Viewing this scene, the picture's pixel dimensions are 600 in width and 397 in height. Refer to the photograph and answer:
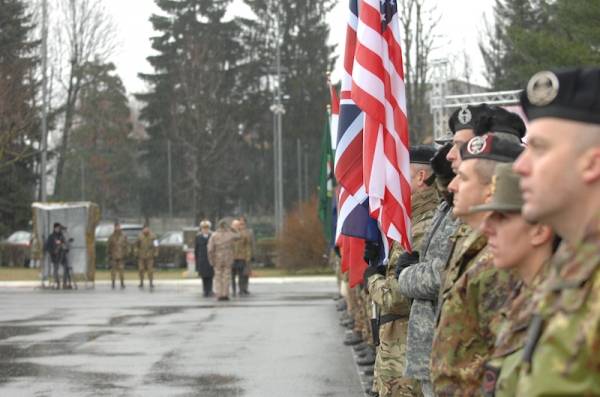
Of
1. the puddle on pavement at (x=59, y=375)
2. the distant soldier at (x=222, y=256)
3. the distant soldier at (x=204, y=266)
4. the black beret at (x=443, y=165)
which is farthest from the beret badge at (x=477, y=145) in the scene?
the distant soldier at (x=204, y=266)

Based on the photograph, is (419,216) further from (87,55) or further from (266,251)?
(87,55)

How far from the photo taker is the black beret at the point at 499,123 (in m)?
5.23

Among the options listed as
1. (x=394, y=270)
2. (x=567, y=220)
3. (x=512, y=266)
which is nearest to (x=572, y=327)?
(x=567, y=220)

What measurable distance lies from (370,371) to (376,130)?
4887 mm

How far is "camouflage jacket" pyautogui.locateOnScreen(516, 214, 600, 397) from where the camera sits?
2.46 m

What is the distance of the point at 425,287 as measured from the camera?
5.76 metres

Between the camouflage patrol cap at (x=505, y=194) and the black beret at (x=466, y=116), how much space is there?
5.00ft

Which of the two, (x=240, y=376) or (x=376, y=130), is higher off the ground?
(x=376, y=130)

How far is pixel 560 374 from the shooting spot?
2.48m

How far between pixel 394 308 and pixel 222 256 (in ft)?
64.7

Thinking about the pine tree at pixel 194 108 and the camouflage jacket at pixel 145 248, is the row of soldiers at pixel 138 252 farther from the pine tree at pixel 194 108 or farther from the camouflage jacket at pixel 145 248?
the pine tree at pixel 194 108

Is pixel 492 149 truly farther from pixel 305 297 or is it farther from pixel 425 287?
pixel 305 297

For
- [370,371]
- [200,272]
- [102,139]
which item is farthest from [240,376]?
[102,139]

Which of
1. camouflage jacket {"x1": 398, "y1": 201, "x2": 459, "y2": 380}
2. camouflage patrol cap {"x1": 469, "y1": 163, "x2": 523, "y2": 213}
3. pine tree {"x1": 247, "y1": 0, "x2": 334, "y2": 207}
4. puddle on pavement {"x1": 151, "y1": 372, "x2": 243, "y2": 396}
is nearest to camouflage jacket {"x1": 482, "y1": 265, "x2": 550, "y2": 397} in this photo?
camouflage patrol cap {"x1": 469, "y1": 163, "x2": 523, "y2": 213}
